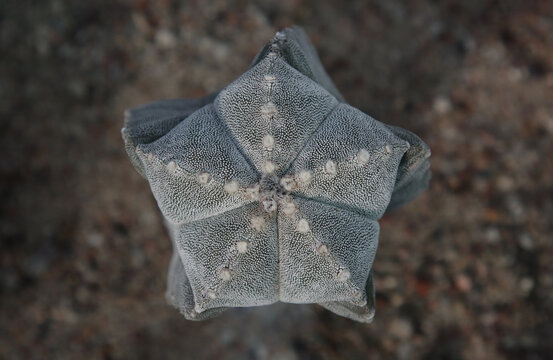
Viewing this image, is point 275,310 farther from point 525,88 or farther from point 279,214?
point 525,88

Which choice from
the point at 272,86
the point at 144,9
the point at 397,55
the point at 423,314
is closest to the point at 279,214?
the point at 272,86

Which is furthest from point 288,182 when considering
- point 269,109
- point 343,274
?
point 343,274

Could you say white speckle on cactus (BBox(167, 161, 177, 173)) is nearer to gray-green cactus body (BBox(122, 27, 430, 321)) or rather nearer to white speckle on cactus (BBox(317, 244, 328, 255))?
gray-green cactus body (BBox(122, 27, 430, 321))

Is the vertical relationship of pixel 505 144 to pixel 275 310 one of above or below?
above

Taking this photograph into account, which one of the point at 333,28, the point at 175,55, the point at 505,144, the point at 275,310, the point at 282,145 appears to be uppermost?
the point at 282,145

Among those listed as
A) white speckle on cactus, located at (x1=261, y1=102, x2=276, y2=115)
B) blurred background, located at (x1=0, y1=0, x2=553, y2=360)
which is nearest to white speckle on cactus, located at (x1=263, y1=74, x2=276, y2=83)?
white speckle on cactus, located at (x1=261, y1=102, x2=276, y2=115)

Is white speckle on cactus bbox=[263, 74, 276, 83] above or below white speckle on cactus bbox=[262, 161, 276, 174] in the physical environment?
above

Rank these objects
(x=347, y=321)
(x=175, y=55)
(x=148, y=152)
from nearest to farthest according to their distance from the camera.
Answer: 1. (x=148, y=152)
2. (x=347, y=321)
3. (x=175, y=55)

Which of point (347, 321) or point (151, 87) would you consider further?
point (151, 87)
